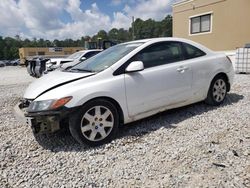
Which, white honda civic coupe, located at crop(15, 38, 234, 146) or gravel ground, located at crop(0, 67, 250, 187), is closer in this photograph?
gravel ground, located at crop(0, 67, 250, 187)

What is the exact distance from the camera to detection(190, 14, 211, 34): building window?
15695 millimetres

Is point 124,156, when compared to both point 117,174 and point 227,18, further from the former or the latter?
point 227,18

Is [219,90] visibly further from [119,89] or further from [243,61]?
[243,61]

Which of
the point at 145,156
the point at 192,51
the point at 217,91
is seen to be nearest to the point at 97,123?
the point at 145,156

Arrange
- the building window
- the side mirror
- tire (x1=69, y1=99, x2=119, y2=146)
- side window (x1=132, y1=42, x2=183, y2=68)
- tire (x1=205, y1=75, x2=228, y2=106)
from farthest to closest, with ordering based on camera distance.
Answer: the building window
tire (x1=205, y1=75, x2=228, y2=106)
side window (x1=132, y1=42, x2=183, y2=68)
the side mirror
tire (x1=69, y1=99, x2=119, y2=146)

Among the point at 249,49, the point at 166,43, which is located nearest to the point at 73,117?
the point at 166,43

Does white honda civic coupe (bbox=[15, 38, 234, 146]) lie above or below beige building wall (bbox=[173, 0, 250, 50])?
below

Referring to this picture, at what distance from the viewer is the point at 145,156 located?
10.2ft

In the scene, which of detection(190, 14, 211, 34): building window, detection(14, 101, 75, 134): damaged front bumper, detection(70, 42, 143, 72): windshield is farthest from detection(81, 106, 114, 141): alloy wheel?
detection(190, 14, 211, 34): building window

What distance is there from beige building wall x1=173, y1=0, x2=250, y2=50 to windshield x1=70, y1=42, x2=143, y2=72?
37.3 feet

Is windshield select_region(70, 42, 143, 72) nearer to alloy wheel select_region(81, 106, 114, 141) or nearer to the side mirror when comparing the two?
the side mirror

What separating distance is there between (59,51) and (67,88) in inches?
1946

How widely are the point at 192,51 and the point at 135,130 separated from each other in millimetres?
1938

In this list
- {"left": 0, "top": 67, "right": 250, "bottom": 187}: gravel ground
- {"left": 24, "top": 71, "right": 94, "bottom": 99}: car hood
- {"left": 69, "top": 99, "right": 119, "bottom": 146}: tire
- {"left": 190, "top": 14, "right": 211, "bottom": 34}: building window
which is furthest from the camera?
{"left": 190, "top": 14, "right": 211, "bottom": 34}: building window
